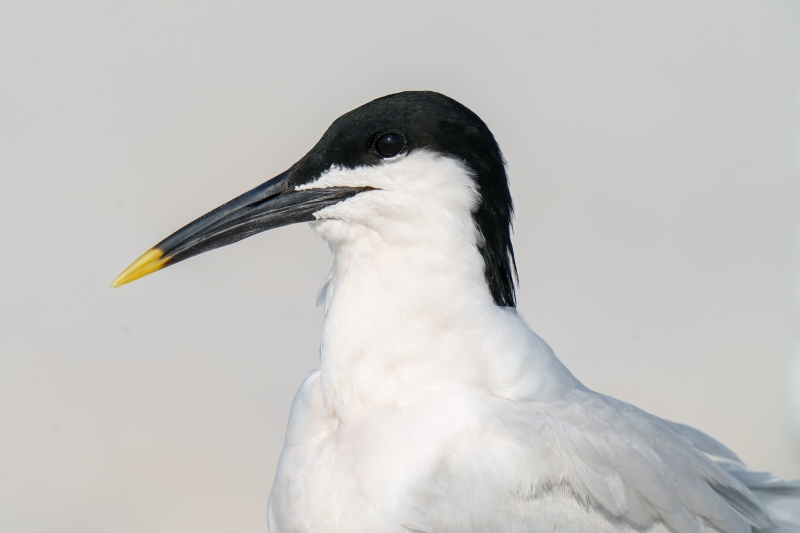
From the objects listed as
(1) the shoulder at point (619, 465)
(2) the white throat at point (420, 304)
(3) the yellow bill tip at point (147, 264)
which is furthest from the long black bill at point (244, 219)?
(1) the shoulder at point (619, 465)

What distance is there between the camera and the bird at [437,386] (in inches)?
93.3

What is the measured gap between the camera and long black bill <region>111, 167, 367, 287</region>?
2.62 metres

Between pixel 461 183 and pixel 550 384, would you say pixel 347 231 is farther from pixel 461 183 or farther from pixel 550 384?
pixel 550 384

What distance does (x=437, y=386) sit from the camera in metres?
2.48

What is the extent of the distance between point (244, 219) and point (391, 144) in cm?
50

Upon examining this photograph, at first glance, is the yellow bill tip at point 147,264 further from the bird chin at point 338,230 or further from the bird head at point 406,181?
the bird chin at point 338,230

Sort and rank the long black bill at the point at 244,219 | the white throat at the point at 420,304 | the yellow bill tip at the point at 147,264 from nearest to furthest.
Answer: the white throat at the point at 420,304 < the long black bill at the point at 244,219 < the yellow bill tip at the point at 147,264

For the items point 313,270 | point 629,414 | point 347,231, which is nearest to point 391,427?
point 347,231

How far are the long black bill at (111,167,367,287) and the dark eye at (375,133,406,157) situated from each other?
0.18m

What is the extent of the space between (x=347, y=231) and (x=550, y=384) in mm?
698

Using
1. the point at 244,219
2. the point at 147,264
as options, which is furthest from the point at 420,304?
the point at 147,264

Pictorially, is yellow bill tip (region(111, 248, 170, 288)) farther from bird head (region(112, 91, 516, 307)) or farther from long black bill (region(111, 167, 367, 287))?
bird head (region(112, 91, 516, 307))

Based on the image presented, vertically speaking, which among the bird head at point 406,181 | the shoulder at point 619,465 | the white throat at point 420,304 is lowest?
the shoulder at point 619,465

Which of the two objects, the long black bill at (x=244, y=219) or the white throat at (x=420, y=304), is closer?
the white throat at (x=420, y=304)
